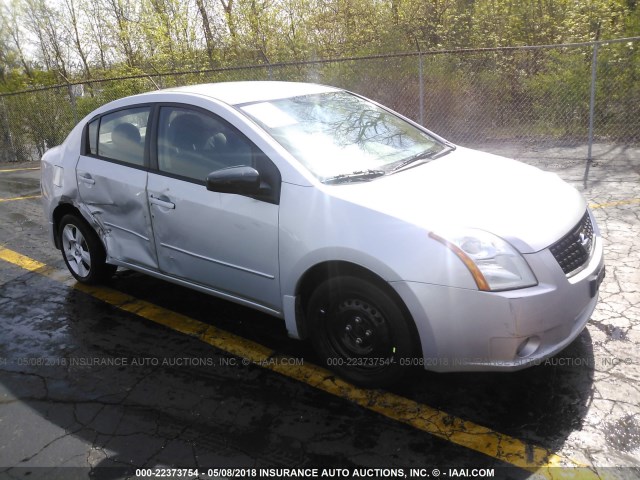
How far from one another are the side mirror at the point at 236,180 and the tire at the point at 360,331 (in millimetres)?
706

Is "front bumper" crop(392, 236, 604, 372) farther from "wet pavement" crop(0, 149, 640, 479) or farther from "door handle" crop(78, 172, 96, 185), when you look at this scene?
"door handle" crop(78, 172, 96, 185)

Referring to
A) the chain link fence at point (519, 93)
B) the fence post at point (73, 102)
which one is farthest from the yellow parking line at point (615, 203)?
the fence post at point (73, 102)

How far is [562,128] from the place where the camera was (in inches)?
371

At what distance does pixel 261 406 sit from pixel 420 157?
6.21 feet

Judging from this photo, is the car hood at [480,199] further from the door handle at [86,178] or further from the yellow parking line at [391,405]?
the door handle at [86,178]

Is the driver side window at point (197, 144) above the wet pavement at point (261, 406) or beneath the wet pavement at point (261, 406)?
above

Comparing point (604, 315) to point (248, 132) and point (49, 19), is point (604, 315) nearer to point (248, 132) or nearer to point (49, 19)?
point (248, 132)

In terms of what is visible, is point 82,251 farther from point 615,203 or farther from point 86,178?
point 615,203

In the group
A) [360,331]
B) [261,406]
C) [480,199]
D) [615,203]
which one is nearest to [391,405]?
[360,331]

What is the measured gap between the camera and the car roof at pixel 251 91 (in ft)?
12.6

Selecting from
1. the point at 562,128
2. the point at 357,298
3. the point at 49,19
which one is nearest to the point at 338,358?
the point at 357,298

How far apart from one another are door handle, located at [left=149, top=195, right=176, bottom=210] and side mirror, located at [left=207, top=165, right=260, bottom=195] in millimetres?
543

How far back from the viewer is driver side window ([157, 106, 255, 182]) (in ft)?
11.8

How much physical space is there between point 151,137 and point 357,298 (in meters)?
1.98
